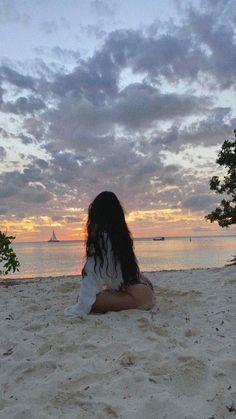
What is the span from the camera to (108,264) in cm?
602

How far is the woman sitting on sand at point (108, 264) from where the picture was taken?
6020 millimetres

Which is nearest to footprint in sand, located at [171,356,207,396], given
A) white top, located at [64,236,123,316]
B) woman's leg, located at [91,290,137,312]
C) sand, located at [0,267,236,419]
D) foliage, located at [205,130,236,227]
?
sand, located at [0,267,236,419]

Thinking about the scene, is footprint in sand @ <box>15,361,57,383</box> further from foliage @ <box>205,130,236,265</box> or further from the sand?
foliage @ <box>205,130,236,265</box>

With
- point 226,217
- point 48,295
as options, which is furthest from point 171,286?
point 226,217

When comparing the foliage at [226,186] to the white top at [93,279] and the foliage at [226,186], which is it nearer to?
the foliage at [226,186]

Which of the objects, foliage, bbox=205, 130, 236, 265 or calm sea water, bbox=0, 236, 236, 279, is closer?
foliage, bbox=205, 130, 236, 265

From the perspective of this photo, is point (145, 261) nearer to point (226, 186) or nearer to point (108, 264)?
point (226, 186)

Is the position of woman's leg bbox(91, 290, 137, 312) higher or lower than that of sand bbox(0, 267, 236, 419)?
higher

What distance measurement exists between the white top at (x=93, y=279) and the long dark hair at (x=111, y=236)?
5cm

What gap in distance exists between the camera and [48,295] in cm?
800

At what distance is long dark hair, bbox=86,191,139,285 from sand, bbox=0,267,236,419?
0.70m

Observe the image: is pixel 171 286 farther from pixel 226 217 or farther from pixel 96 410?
pixel 226 217

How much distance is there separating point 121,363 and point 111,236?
2.25m

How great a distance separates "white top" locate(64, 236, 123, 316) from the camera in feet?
19.7
